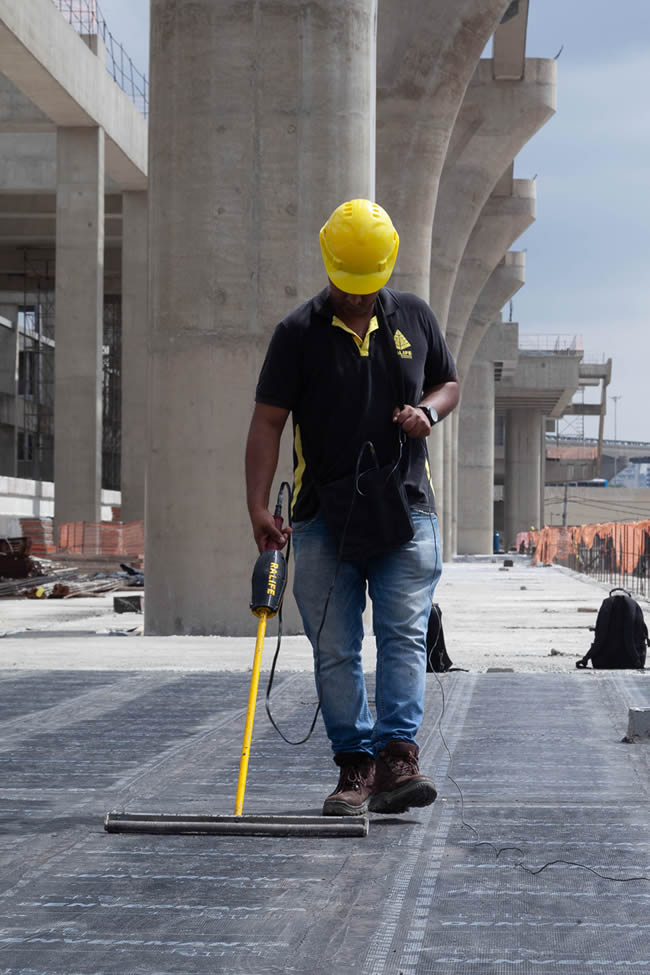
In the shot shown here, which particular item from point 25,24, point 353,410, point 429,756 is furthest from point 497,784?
point 25,24

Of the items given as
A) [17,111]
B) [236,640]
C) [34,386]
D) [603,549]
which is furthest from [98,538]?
[34,386]

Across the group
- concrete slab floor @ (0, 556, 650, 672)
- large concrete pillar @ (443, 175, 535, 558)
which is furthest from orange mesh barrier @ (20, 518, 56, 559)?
large concrete pillar @ (443, 175, 535, 558)

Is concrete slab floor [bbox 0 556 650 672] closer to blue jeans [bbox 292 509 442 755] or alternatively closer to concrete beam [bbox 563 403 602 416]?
blue jeans [bbox 292 509 442 755]

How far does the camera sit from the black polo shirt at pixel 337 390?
4.58 m

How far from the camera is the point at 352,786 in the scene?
14.9ft

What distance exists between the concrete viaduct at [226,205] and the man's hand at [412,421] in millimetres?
7747

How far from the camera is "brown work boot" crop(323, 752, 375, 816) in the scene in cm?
439

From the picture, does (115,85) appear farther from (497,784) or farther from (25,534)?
(497,784)

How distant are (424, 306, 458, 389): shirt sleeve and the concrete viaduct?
7.40 metres

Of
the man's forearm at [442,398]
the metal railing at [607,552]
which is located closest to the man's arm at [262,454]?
the man's forearm at [442,398]

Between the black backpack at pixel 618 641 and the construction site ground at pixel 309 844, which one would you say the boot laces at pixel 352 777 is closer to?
the construction site ground at pixel 309 844

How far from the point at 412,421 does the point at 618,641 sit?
557 cm

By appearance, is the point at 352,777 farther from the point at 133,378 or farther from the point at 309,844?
the point at 133,378

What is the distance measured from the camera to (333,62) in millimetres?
12516
